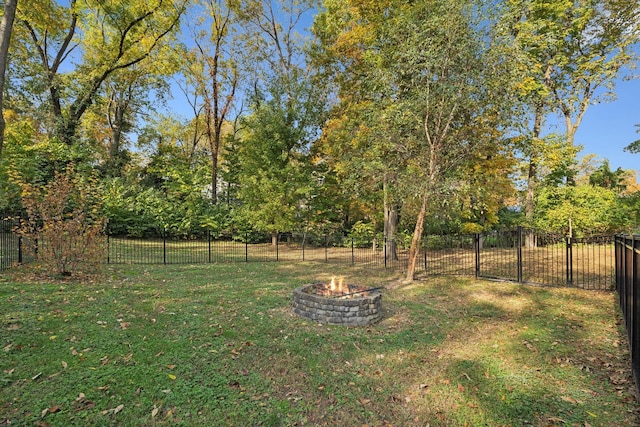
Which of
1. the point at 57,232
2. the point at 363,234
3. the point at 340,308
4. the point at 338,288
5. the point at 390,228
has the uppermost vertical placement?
the point at 57,232

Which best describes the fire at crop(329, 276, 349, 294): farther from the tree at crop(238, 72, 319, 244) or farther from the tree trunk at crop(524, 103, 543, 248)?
the tree trunk at crop(524, 103, 543, 248)

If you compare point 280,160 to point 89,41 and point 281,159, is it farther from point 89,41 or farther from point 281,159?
point 89,41

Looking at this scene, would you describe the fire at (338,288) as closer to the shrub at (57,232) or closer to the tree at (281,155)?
the shrub at (57,232)

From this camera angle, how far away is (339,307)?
523 cm

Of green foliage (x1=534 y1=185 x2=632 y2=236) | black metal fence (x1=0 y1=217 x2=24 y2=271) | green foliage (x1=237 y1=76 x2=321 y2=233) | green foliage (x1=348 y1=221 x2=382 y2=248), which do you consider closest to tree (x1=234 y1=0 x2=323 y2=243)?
green foliage (x1=237 y1=76 x2=321 y2=233)

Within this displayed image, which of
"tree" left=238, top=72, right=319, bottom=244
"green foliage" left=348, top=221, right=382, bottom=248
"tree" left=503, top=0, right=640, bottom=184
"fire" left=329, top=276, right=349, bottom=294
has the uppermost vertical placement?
"tree" left=503, top=0, right=640, bottom=184

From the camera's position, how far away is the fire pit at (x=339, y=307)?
5215 mm

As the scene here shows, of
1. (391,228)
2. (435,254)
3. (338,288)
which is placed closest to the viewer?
(338,288)

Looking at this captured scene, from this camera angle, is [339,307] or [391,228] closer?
[339,307]

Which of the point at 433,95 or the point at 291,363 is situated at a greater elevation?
the point at 433,95

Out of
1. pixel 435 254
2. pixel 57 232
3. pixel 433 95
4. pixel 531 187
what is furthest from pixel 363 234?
pixel 57 232

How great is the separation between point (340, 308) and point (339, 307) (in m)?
0.02

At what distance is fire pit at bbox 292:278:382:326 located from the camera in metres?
5.21

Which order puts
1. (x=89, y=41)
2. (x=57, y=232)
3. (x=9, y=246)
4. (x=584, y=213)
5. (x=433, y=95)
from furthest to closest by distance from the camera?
(x=89, y=41) → (x=584, y=213) → (x=9, y=246) → (x=433, y=95) → (x=57, y=232)
